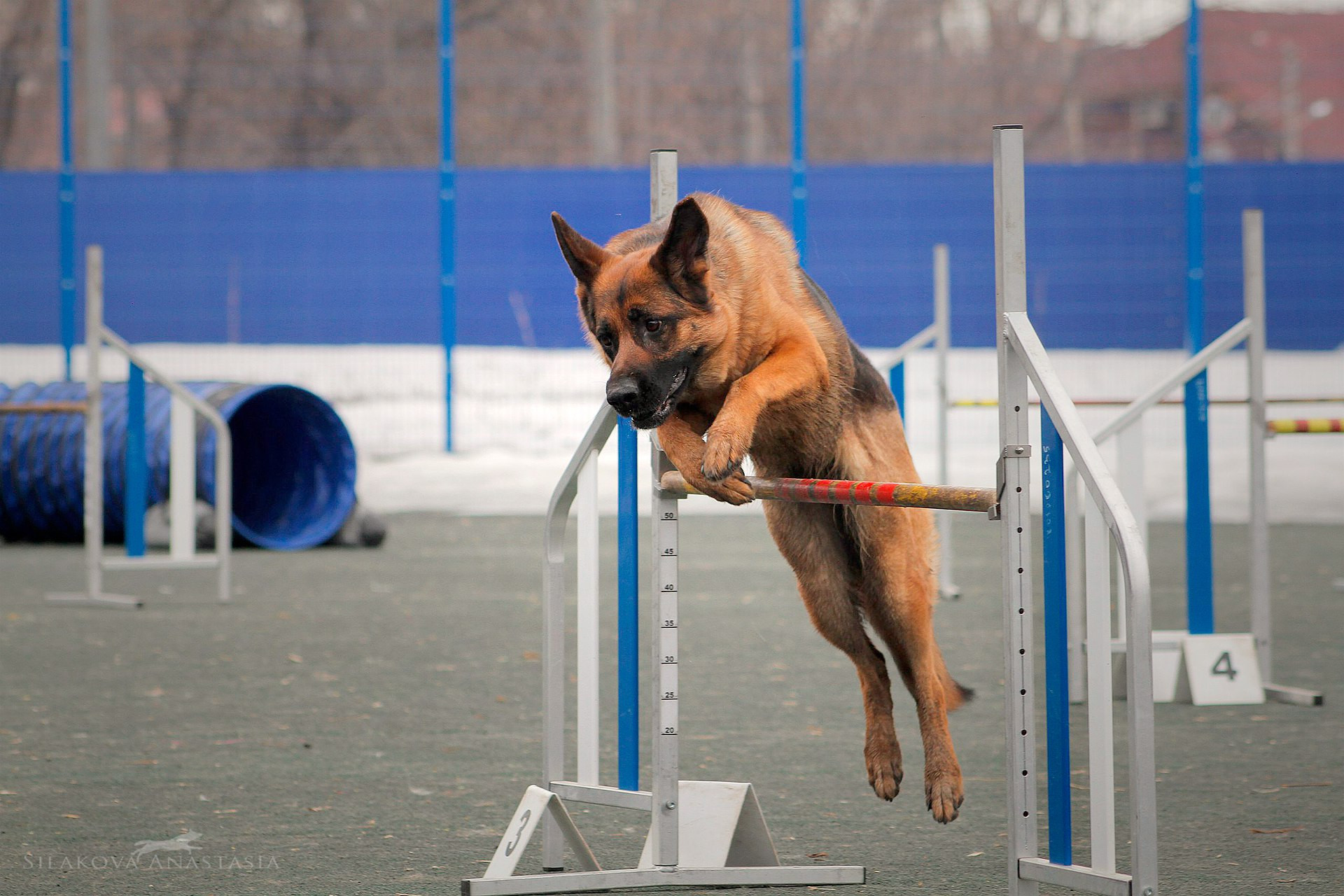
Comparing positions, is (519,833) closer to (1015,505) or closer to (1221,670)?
(1015,505)

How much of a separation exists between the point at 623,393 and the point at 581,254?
337mm

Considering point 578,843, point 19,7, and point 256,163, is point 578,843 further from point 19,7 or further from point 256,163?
point 19,7

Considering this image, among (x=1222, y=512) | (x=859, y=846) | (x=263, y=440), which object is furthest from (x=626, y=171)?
(x=859, y=846)

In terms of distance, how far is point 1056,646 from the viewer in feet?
9.80

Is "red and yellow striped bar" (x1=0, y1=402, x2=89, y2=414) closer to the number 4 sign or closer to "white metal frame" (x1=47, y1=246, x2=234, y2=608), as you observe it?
"white metal frame" (x1=47, y1=246, x2=234, y2=608)

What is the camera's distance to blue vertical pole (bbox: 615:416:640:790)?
12.4 ft

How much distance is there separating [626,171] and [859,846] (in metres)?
11.6

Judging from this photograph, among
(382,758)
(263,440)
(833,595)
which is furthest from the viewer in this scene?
(263,440)

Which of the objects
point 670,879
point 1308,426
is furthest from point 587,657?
Answer: point 1308,426

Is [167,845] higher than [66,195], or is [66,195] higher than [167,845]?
[66,195]

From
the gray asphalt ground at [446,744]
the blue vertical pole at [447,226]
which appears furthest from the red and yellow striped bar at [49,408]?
the blue vertical pole at [447,226]

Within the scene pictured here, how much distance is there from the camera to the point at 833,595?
3.27 metres

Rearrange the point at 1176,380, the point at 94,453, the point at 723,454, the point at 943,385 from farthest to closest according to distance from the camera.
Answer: the point at 943,385 < the point at 94,453 < the point at 1176,380 < the point at 723,454

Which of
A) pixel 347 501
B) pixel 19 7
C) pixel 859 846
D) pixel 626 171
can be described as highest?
pixel 19 7
